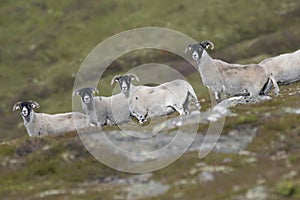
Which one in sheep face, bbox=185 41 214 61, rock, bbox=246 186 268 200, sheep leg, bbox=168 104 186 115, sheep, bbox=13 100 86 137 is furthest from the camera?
sheep, bbox=13 100 86 137

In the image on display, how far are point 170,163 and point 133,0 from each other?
288 ft

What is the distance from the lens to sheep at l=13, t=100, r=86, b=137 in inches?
1228

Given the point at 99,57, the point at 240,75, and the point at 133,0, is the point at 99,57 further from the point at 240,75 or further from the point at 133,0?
the point at 240,75

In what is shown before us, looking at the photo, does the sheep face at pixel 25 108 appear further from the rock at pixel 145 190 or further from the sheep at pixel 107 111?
the rock at pixel 145 190

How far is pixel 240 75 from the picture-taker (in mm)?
29188

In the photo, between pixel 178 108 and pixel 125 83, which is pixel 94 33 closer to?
pixel 125 83

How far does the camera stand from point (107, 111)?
104ft

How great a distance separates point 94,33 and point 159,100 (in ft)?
229

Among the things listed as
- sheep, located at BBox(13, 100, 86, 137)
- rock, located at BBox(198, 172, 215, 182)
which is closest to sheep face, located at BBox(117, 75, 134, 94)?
sheep, located at BBox(13, 100, 86, 137)

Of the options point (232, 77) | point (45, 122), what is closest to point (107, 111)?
point (45, 122)

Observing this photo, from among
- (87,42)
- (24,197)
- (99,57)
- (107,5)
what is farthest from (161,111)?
(107,5)

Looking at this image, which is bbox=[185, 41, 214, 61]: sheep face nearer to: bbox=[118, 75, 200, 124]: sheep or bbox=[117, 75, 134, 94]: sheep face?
bbox=[118, 75, 200, 124]: sheep

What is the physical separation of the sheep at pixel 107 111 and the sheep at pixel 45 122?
1075 millimetres

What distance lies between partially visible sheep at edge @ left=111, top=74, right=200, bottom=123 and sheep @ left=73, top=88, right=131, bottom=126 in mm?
773
